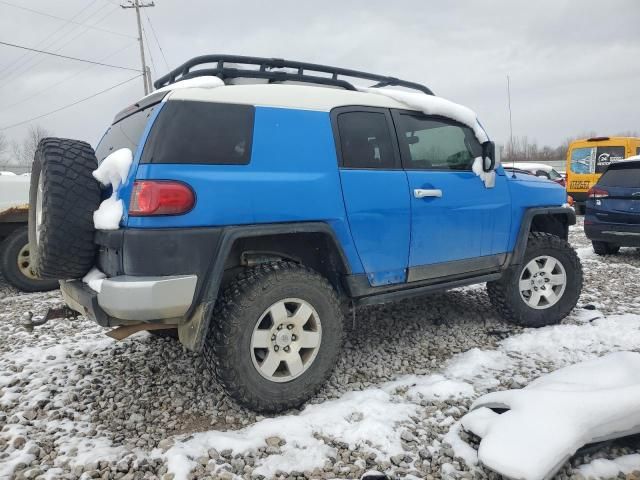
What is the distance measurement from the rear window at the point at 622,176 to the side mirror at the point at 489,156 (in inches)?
191

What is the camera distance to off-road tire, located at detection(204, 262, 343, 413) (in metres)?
2.62

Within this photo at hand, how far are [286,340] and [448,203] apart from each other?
1623 mm

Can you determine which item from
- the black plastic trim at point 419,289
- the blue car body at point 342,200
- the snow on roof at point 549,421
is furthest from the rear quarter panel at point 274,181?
the snow on roof at point 549,421

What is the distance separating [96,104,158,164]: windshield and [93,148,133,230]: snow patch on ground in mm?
83

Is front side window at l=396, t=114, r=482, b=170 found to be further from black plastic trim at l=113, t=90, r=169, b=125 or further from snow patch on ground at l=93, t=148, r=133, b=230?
snow patch on ground at l=93, t=148, r=133, b=230

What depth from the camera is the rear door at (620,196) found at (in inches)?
284

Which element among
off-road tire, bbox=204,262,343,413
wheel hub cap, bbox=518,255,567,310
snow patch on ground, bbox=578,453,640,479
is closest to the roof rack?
off-road tire, bbox=204,262,343,413

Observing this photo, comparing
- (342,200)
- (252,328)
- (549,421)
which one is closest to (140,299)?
(252,328)

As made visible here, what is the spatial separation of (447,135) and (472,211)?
0.66 meters

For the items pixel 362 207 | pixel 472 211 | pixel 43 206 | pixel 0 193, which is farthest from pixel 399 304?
pixel 0 193

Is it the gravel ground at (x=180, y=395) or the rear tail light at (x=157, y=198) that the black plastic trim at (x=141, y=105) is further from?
the gravel ground at (x=180, y=395)

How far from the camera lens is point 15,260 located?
6004mm

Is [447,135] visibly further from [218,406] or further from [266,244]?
[218,406]

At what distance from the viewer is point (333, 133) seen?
306 cm
